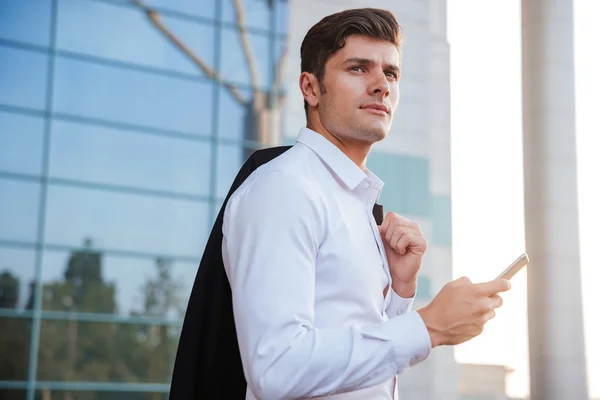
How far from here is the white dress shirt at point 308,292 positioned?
1118 mm

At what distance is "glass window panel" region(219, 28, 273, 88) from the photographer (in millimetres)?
11406

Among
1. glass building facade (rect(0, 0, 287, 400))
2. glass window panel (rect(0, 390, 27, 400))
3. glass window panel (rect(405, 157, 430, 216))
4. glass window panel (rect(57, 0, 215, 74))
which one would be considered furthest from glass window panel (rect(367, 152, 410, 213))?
glass window panel (rect(0, 390, 27, 400))

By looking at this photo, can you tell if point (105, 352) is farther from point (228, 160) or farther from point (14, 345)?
point (228, 160)

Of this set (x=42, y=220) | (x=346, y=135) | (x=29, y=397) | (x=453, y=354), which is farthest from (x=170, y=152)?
(x=346, y=135)

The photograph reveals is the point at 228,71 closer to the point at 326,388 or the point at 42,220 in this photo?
the point at 42,220

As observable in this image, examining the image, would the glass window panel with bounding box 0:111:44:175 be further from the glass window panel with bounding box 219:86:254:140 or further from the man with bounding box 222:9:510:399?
the man with bounding box 222:9:510:399

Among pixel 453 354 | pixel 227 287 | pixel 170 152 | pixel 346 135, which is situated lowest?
pixel 453 354

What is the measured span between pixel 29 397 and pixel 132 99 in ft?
13.4

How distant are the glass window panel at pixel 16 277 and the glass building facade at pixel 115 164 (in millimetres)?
17

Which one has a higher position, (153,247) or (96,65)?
(96,65)

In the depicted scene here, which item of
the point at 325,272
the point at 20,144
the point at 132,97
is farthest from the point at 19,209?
the point at 325,272

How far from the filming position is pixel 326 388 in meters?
1.12

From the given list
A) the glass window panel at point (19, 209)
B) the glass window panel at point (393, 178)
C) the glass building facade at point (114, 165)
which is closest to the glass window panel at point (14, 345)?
the glass building facade at point (114, 165)

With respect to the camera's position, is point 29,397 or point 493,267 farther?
point 29,397
